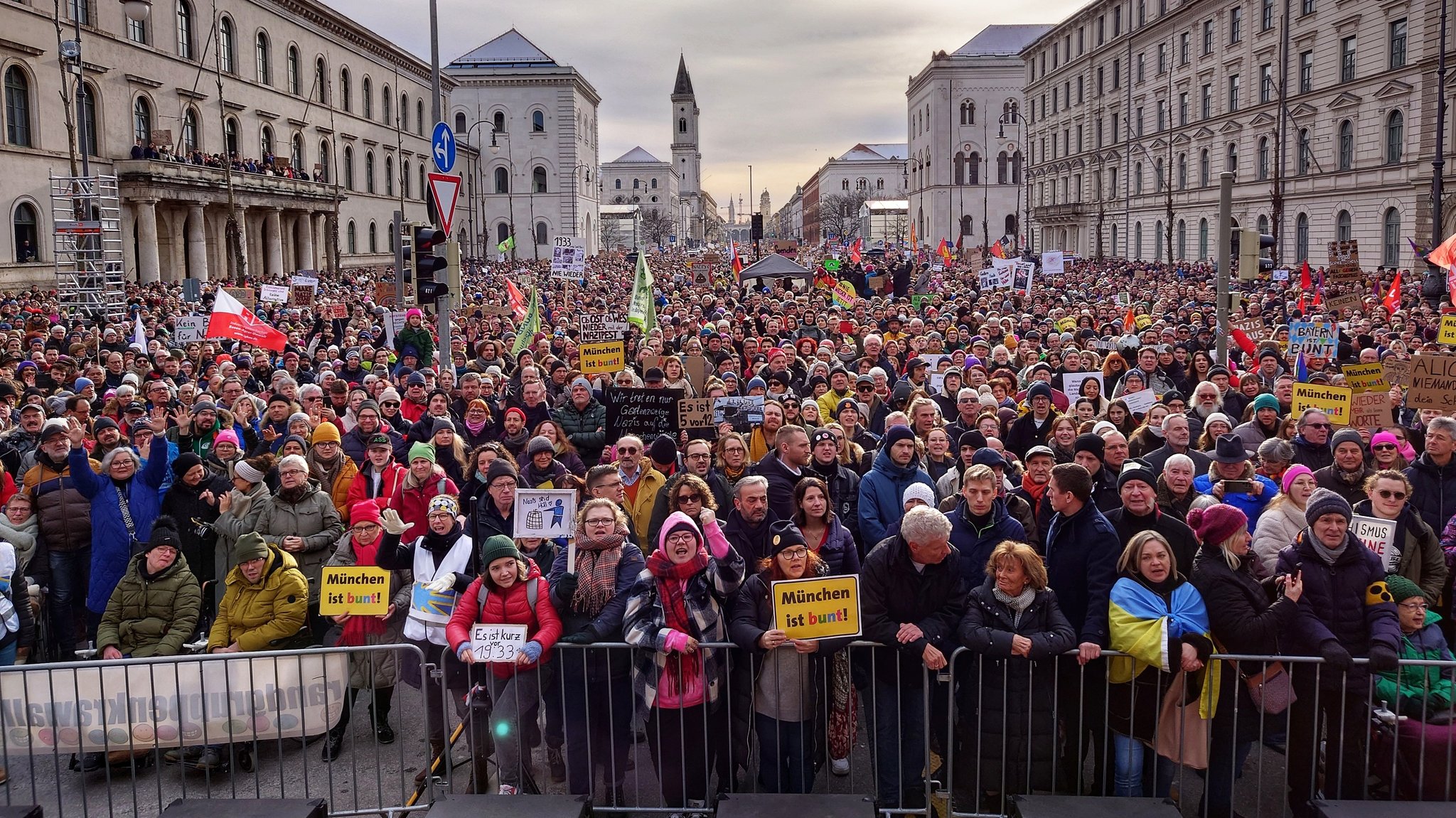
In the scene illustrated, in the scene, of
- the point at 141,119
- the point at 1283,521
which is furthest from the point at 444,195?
the point at 141,119

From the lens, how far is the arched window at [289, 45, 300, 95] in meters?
52.9

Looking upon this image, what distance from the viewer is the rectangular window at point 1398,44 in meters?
39.8

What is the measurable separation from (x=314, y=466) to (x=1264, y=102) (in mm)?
51684

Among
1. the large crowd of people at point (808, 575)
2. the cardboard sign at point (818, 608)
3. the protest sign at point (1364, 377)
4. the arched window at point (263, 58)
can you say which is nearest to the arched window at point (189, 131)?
the arched window at point (263, 58)

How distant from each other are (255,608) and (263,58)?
167ft

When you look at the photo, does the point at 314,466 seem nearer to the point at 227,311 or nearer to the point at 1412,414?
the point at 227,311

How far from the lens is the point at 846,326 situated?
751 inches

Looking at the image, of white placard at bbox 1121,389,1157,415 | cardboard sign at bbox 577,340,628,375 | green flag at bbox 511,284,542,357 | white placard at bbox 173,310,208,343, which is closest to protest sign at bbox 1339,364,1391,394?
white placard at bbox 1121,389,1157,415

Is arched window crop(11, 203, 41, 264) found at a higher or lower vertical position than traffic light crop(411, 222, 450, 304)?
higher

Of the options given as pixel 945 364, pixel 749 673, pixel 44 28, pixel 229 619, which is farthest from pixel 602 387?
pixel 44 28

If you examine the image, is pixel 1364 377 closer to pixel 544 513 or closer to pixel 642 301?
pixel 544 513

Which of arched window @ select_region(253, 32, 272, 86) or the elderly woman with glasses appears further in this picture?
arched window @ select_region(253, 32, 272, 86)

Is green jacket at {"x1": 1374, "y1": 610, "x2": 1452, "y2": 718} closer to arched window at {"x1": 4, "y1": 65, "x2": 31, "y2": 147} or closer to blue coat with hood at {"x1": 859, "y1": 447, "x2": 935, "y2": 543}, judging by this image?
blue coat with hood at {"x1": 859, "y1": 447, "x2": 935, "y2": 543}

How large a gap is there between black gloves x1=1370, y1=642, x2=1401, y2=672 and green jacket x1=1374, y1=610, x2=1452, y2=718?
0.43 feet
